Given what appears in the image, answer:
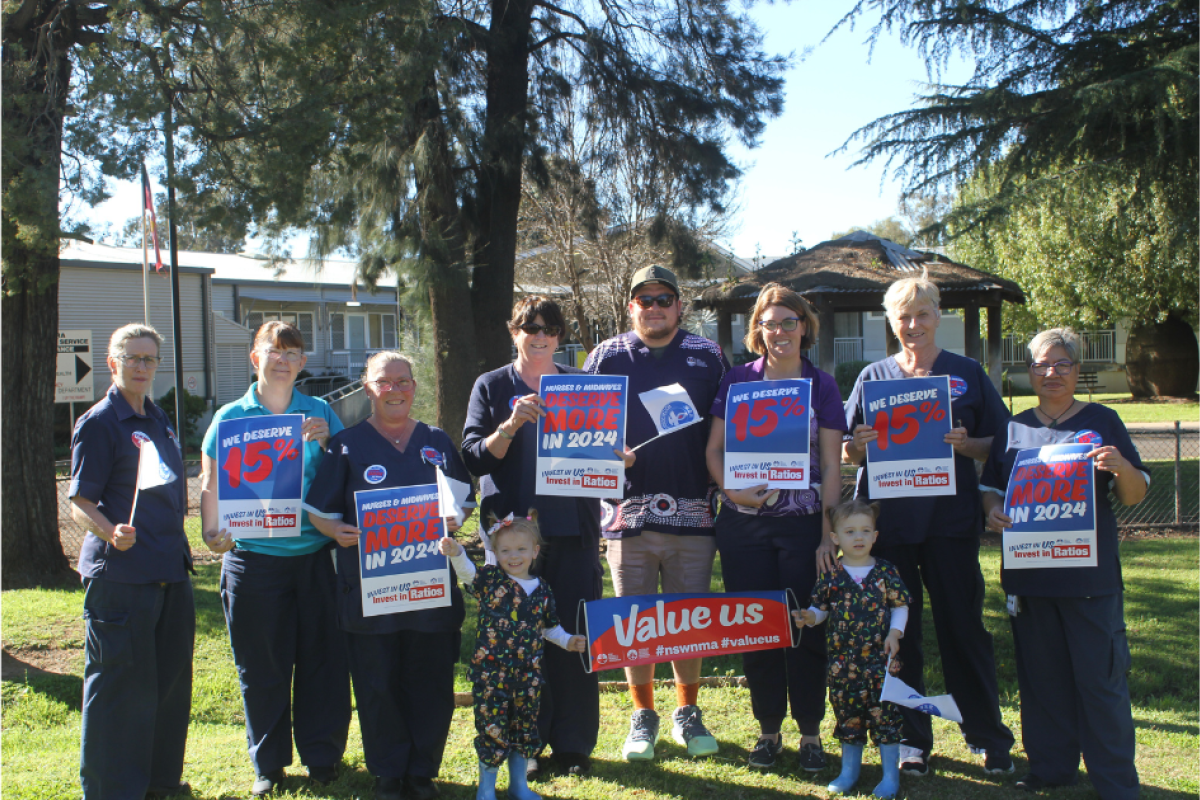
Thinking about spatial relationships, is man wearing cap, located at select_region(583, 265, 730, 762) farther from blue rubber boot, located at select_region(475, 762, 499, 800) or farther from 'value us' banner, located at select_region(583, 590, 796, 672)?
blue rubber boot, located at select_region(475, 762, 499, 800)

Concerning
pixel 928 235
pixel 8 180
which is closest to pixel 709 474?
pixel 8 180

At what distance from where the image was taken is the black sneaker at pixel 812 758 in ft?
14.8

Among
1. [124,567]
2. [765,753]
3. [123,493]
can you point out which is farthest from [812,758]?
[123,493]

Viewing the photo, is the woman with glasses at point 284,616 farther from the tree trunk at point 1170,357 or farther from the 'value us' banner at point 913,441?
the tree trunk at point 1170,357

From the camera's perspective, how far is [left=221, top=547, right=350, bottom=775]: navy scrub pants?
4316mm

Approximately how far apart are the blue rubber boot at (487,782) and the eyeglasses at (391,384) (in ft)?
5.81

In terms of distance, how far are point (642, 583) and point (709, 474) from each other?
0.69 m

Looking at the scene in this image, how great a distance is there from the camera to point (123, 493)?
4086 millimetres

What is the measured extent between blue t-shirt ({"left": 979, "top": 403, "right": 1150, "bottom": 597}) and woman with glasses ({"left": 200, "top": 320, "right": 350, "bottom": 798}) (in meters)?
3.36

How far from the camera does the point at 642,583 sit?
4762mm

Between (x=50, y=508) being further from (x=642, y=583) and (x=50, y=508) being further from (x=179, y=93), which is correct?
(x=642, y=583)

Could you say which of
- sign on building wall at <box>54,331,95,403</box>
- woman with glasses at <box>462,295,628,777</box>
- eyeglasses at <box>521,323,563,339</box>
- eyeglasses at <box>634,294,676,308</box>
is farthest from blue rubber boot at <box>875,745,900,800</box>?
sign on building wall at <box>54,331,95,403</box>

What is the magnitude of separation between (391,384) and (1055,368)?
3.09 metres

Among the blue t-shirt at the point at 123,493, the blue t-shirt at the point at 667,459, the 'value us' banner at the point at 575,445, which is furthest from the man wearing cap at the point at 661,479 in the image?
the blue t-shirt at the point at 123,493
